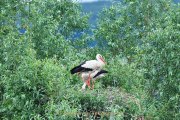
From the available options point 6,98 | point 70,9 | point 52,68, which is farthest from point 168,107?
point 70,9

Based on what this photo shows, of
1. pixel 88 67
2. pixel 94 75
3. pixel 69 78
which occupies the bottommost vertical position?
pixel 69 78

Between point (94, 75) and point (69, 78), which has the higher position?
point (94, 75)

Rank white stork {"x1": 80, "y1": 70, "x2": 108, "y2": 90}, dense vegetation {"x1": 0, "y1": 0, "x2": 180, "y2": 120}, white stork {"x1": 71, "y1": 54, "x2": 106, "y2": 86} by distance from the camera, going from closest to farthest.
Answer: dense vegetation {"x1": 0, "y1": 0, "x2": 180, "y2": 120}, white stork {"x1": 71, "y1": 54, "x2": 106, "y2": 86}, white stork {"x1": 80, "y1": 70, "x2": 108, "y2": 90}

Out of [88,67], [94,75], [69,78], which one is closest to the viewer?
[69,78]

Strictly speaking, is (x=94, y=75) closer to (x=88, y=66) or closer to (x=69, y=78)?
(x=88, y=66)

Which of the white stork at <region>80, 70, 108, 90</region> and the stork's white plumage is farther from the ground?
the stork's white plumage

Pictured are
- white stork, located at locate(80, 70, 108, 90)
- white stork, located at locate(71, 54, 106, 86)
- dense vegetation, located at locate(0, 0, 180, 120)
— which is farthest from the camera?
white stork, located at locate(80, 70, 108, 90)

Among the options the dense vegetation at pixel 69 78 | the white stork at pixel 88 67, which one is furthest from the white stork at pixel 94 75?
the dense vegetation at pixel 69 78

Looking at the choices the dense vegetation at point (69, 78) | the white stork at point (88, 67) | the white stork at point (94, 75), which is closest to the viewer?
the dense vegetation at point (69, 78)

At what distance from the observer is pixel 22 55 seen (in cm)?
1122

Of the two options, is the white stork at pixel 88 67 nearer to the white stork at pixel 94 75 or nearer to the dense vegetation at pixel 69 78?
the white stork at pixel 94 75

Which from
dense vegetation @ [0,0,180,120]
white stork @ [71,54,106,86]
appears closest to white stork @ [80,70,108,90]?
white stork @ [71,54,106,86]

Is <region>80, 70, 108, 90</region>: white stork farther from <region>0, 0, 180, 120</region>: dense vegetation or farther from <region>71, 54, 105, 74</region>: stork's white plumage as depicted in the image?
<region>0, 0, 180, 120</region>: dense vegetation

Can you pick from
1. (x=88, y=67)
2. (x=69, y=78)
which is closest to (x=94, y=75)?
(x=88, y=67)
